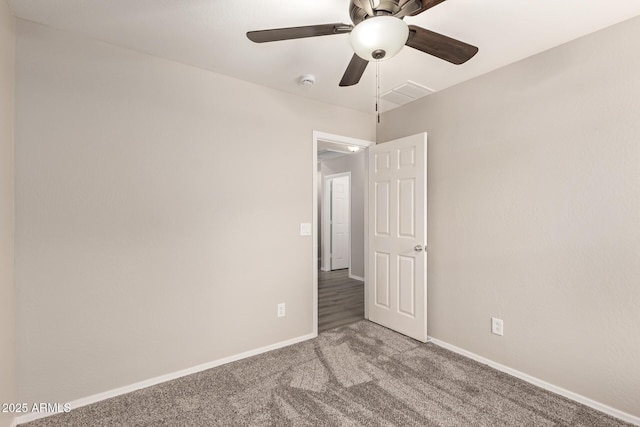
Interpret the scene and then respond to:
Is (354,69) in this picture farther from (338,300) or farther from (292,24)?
(338,300)

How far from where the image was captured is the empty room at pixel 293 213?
1.83 meters

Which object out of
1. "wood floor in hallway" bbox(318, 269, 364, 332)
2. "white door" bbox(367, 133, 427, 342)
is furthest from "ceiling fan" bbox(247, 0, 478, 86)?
"wood floor in hallway" bbox(318, 269, 364, 332)

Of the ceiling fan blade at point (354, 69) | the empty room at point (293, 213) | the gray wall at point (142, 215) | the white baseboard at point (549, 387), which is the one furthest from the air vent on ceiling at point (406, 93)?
the white baseboard at point (549, 387)

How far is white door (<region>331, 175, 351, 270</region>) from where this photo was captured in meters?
6.42

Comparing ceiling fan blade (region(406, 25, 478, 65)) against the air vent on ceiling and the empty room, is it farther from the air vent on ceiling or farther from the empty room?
the air vent on ceiling

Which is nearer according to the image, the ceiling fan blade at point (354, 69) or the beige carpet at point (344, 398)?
the ceiling fan blade at point (354, 69)

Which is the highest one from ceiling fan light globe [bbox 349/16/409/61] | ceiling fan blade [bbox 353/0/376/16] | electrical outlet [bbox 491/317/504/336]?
ceiling fan blade [bbox 353/0/376/16]

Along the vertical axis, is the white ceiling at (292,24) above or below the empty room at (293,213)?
above

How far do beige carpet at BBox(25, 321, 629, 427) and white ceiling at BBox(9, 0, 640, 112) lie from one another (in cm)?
245

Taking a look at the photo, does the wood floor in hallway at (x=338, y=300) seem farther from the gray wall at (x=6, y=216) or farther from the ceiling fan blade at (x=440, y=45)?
the ceiling fan blade at (x=440, y=45)

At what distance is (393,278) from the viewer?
3.19 meters

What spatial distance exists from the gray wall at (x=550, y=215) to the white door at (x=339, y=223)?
11.7ft

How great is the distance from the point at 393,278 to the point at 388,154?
1.33 meters

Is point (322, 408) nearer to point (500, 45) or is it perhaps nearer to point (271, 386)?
point (271, 386)
